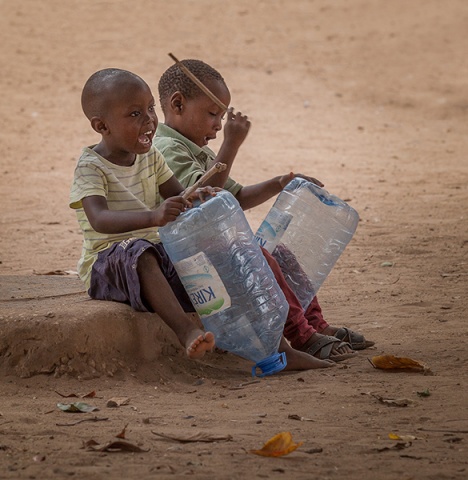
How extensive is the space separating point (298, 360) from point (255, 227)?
305 centimetres

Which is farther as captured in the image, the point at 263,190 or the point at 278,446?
the point at 263,190

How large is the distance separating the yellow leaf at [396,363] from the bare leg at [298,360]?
21cm

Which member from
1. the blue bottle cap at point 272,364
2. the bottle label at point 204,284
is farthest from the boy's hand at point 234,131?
the blue bottle cap at point 272,364

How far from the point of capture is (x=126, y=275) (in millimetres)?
3811

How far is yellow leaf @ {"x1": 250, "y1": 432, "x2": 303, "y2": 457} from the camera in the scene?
2.86 metres

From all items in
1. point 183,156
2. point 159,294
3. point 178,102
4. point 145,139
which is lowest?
point 159,294

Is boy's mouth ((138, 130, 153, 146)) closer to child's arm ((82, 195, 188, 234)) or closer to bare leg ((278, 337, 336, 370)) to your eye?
child's arm ((82, 195, 188, 234))

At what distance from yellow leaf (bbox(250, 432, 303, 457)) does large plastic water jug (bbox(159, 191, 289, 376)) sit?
3.16 ft

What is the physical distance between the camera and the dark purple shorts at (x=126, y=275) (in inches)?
150

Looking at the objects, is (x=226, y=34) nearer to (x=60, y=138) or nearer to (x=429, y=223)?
(x=60, y=138)

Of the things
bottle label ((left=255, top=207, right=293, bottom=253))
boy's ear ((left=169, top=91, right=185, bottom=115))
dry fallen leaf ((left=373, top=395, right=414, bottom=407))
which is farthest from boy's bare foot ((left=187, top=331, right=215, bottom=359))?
boy's ear ((left=169, top=91, right=185, bottom=115))

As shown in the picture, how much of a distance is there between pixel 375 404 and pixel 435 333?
44.0 inches

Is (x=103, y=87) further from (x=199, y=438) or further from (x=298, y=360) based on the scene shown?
(x=199, y=438)

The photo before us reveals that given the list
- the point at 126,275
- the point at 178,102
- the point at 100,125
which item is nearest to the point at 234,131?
the point at 178,102
